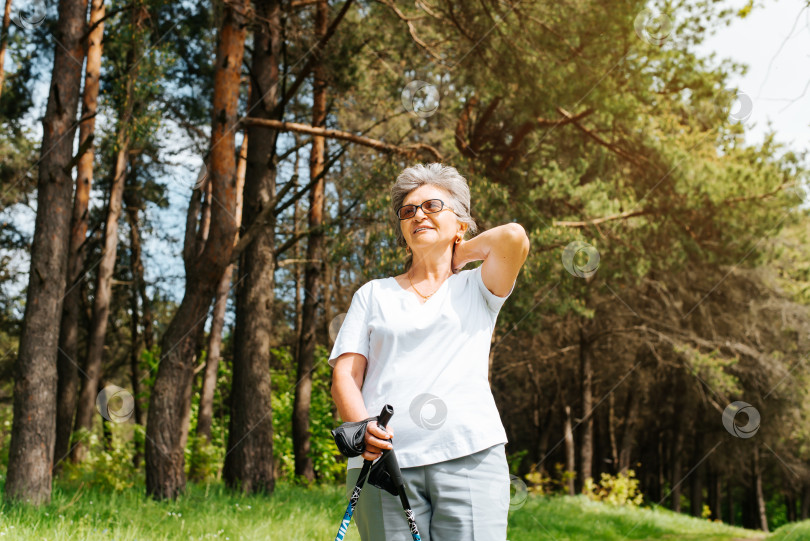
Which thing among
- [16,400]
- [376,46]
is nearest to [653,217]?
[376,46]

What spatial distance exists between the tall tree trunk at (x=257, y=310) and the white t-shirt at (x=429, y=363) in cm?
606

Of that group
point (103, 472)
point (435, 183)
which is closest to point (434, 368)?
point (435, 183)

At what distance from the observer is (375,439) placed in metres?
2.03

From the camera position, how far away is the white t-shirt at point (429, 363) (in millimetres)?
2143

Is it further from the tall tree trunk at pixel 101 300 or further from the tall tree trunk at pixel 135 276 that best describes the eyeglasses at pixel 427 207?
the tall tree trunk at pixel 135 276

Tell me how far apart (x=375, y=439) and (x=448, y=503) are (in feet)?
0.92

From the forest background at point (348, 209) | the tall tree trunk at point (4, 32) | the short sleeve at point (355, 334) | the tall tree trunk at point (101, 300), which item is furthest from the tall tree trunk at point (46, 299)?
the tall tree trunk at point (4, 32)

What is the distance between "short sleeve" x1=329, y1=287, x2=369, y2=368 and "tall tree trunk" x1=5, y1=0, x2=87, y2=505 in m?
5.10

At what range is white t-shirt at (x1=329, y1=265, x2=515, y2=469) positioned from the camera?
7.03 ft

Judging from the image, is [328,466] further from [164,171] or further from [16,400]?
[16,400]

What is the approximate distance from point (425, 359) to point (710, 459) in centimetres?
2281

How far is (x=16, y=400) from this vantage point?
6594 mm

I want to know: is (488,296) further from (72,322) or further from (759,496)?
(759,496)

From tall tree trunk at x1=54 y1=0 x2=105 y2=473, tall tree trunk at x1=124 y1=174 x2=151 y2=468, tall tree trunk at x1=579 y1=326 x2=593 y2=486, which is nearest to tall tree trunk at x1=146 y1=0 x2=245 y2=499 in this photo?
tall tree trunk at x1=54 y1=0 x2=105 y2=473
